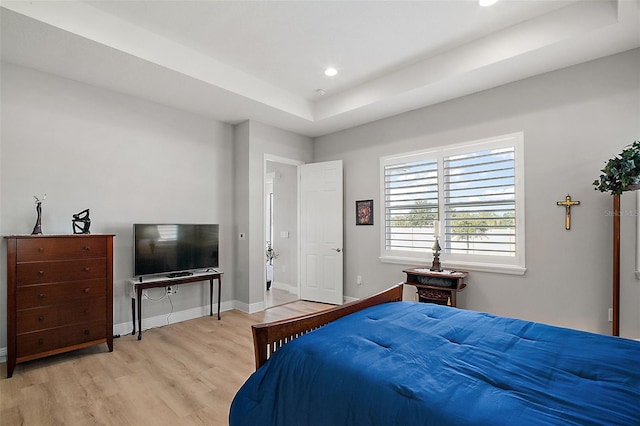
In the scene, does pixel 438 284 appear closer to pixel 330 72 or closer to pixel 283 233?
pixel 330 72

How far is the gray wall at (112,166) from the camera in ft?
10.3

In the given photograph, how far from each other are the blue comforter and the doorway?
14.0 ft

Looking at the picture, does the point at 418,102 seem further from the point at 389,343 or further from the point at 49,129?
the point at 49,129

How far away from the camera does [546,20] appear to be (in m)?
2.84

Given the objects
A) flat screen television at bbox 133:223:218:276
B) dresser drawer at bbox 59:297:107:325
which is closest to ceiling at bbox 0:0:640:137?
flat screen television at bbox 133:223:218:276

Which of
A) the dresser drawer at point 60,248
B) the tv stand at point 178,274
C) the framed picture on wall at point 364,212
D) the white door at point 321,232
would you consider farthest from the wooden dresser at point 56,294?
the framed picture on wall at point 364,212

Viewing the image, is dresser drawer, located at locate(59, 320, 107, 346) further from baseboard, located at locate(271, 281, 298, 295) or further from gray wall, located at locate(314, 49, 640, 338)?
gray wall, located at locate(314, 49, 640, 338)

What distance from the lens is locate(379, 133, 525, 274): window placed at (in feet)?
11.7

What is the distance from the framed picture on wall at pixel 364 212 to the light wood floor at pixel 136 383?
2.42m

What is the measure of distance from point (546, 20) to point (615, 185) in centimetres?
159

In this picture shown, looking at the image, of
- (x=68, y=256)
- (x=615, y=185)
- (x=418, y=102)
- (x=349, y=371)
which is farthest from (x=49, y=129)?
(x=615, y=185)

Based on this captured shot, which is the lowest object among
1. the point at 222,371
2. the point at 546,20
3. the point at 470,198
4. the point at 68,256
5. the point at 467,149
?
the point at 222,371

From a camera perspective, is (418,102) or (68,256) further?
(418,102)

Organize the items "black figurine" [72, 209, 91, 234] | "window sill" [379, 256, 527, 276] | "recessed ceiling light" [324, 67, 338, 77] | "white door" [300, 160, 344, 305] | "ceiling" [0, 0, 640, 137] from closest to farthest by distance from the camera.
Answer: "ceiling" [0, 0, 640, 137]
"black figurine" [72, 209, 91, 234]
"window sill" [379, 256, 527, 276]
"recessed ceiling light" [324, 67, 338, 77]
"white door" [300, 160, 344, 305]
